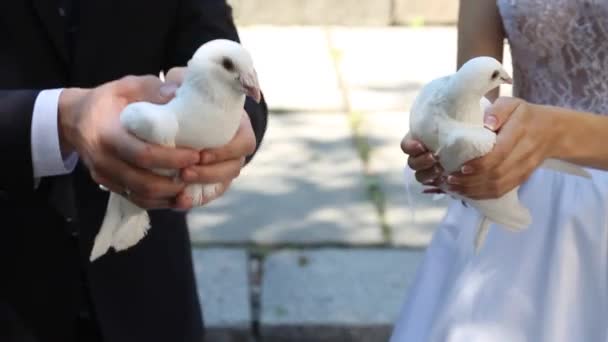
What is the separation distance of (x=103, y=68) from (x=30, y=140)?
27 cm

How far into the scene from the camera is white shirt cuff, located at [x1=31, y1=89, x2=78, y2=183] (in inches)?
54.0

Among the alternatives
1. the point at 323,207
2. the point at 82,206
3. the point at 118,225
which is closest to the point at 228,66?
the point at 118,225

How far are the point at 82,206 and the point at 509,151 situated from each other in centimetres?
72

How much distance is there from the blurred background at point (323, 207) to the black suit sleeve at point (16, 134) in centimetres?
64

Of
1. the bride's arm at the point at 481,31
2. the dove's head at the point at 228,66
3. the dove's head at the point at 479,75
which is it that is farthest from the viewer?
the bride's arm at the point at 481,31

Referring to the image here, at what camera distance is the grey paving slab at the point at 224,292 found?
10.1 feet

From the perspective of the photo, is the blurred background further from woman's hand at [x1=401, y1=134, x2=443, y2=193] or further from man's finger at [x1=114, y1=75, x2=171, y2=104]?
man's finger at [x1=114, y1=75, x2=171, y2=104]

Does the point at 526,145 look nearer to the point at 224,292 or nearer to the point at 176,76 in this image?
the point at 176,76

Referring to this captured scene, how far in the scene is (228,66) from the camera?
1.22 meters

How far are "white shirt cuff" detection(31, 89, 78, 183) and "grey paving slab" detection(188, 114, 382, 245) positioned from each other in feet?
6.87

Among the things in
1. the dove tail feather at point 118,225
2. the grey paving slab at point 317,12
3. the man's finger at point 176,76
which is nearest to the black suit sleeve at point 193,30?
the man's finger at point 176,76

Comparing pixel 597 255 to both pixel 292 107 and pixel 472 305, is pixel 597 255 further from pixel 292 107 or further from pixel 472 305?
pixel 292 107

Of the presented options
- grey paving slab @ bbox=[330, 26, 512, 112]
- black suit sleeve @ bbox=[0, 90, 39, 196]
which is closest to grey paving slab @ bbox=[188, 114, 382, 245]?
grey paving slab @ bbox=[330, 26, 512, 112]

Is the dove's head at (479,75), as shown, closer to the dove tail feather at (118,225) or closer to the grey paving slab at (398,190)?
the dove tail feather at (118,225)
